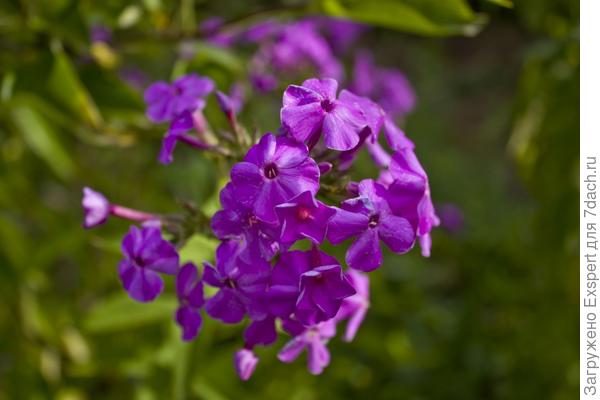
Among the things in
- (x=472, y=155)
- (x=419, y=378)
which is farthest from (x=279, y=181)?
(x=472, y=155)

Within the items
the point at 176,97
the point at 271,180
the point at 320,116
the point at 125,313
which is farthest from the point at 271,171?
the point at 125,313

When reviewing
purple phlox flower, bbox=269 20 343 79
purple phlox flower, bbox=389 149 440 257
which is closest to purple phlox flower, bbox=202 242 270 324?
purple phlox flower, bbox=389 149 440 257

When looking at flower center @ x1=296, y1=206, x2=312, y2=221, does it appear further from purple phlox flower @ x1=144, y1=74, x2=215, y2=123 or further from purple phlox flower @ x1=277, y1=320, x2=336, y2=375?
purple phlox flower @ x1=144, y1=74, x2=215, y2=123

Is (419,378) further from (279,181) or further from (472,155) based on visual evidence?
(472,155)

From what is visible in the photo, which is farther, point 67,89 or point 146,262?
point 67,89

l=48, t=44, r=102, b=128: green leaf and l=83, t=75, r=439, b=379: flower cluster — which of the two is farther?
l=48, t=44, r=102, b=128: green leaf

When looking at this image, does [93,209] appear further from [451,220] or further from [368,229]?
[451,220]
